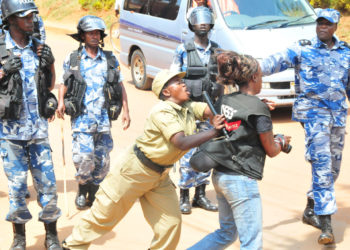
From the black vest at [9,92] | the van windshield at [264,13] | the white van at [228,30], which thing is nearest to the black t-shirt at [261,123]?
the black vest at [9,92]

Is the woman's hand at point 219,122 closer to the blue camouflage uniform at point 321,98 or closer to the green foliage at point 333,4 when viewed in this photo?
the blue camouflage uniform at point 321,98

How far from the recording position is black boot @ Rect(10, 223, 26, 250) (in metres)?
5.29

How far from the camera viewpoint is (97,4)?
2523 cm

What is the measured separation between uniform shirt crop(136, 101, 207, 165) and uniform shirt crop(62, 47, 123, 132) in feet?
5.53

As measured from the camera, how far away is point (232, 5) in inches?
409

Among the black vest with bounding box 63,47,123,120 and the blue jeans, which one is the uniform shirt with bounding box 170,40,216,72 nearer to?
the black vest with bounding box 63,47,123,120

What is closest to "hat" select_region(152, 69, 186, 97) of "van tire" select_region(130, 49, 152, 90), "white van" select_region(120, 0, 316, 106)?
"white van" select_region(120, 0, 316, 106)

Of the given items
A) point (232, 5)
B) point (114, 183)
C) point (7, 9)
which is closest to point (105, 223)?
point (114, 183)

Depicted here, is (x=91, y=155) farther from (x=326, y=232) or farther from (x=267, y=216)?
(x=326, y=232)

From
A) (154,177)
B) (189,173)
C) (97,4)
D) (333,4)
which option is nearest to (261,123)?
(154,177)

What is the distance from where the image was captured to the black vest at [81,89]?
617 centimetres

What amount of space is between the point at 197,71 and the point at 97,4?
19.7 m

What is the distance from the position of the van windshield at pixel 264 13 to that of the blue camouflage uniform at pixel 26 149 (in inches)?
213

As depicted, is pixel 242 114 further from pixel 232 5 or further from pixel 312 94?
pixel 232 5
